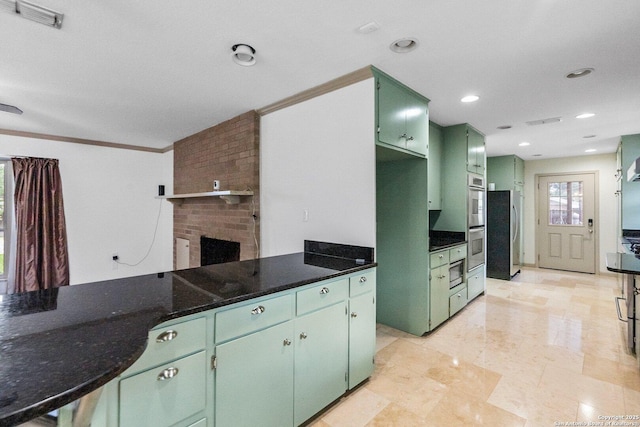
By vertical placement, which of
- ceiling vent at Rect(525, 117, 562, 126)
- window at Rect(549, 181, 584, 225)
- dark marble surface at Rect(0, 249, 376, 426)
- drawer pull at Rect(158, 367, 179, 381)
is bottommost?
drawer pull at Rect(158, 367, 179, 381)

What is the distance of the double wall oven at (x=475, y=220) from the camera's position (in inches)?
149

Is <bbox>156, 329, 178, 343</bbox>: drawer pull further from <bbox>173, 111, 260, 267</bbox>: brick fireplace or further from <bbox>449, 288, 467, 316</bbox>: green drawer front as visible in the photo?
<bbox>449, 288, 467, 316</bbox>: green drawer front

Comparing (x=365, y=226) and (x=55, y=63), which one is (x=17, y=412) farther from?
(x=55, y=63)

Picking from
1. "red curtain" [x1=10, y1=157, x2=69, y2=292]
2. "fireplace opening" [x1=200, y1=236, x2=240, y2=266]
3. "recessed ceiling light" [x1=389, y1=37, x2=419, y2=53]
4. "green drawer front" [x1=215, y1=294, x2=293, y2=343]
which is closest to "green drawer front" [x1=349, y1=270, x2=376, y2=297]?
"green drawer front" [x1=215, y1=294, x2=293, y2=343]

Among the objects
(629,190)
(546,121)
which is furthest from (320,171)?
(629,190)

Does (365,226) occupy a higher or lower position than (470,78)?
lower

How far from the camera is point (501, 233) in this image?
5.04 metres

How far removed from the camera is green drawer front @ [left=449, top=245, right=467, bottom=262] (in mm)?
3357

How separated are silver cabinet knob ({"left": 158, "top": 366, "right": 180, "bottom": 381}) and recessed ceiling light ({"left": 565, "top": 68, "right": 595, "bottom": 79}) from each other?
330 centimetres

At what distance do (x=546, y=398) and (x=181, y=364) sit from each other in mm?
2315

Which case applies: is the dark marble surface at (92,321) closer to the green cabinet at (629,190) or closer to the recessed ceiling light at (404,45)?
the recessed ceiling light at (404,45)

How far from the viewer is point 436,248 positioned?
9.91 feet

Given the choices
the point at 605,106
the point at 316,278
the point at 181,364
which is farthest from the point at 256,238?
the point at 605,106

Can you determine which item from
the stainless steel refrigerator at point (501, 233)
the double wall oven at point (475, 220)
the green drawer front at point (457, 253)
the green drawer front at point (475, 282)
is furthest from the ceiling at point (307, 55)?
the green drawer front at point (475, 282)
